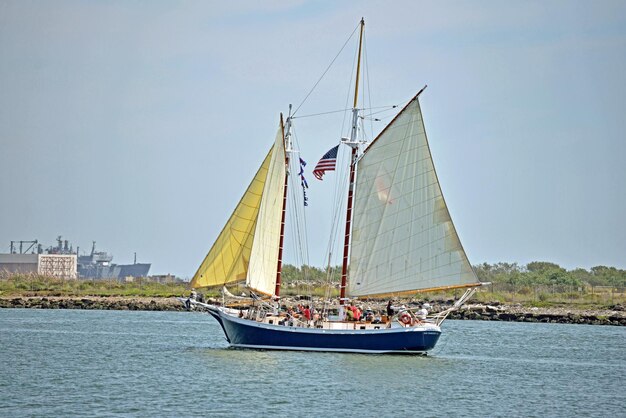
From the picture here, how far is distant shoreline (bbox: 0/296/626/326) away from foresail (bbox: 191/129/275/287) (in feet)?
118

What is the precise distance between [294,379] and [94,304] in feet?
241

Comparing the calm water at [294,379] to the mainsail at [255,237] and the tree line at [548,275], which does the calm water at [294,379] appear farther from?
the tree line at [548,275]

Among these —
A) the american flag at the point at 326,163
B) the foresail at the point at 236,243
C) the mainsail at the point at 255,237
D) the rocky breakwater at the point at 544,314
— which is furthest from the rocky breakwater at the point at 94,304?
the american flag at the point at 326,163

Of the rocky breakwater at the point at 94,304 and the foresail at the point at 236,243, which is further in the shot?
the rocky breakwater at the point at 94,304

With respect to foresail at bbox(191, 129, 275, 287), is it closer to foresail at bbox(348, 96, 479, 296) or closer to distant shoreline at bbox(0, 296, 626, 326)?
foresail at bbox(348, 96, 479, 296)

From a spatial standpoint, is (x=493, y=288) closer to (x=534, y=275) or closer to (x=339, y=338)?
(x=534, y=275)

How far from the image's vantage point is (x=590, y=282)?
538 ft

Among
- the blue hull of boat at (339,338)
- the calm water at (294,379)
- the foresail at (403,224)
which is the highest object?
the foresail at (403,224)

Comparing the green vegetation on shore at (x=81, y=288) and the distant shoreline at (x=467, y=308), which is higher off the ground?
the green vegetation on shore at (x=81, y=288)

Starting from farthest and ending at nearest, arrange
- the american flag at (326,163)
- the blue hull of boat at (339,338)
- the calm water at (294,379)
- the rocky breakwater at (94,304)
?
the rocky breakwater at (94,304) < the american flag at (326,163) < the blue hull of boat at (339,338) < the calm water at (294,379)

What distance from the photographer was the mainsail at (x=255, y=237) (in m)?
60.0

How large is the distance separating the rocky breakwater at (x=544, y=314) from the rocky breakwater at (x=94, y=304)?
103ft

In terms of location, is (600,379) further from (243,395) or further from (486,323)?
(486,323)

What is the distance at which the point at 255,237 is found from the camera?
59781mm
